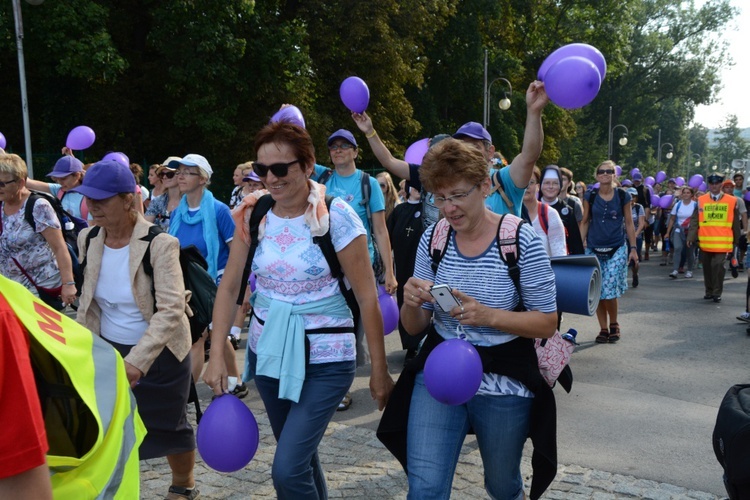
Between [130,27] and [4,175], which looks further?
[130,27]

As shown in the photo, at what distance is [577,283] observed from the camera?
3.48 m

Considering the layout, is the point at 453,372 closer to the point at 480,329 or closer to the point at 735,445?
the point at 480,329

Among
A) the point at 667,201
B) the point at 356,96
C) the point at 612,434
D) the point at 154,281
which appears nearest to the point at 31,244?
the point at 154,281

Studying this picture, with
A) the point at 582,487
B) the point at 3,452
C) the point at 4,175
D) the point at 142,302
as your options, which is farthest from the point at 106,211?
the point at 582,487

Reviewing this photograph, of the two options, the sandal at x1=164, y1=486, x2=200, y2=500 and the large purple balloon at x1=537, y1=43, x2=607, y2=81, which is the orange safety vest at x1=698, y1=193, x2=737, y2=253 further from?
the sandal at x1=164, y1=486, x2=200, y2=500

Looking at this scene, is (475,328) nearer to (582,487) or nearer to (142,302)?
(142,302)

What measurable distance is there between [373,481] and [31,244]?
2762mm

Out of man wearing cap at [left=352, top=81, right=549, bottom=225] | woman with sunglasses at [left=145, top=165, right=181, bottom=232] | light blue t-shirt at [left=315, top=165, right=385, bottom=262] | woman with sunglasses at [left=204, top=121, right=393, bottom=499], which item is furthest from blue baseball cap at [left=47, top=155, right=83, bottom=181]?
woman with sunglasses at [left=204, top=121, right=393, bottom=499]

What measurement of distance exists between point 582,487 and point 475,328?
194 centimetres

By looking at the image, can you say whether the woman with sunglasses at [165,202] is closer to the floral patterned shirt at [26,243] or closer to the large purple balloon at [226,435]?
the floral patterned shirt at [26,243]

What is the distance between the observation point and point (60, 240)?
5.07 meters

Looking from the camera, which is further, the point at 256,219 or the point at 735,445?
the point at 256,219

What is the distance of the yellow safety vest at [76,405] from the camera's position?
146 cm

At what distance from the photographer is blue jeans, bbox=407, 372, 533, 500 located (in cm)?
285
